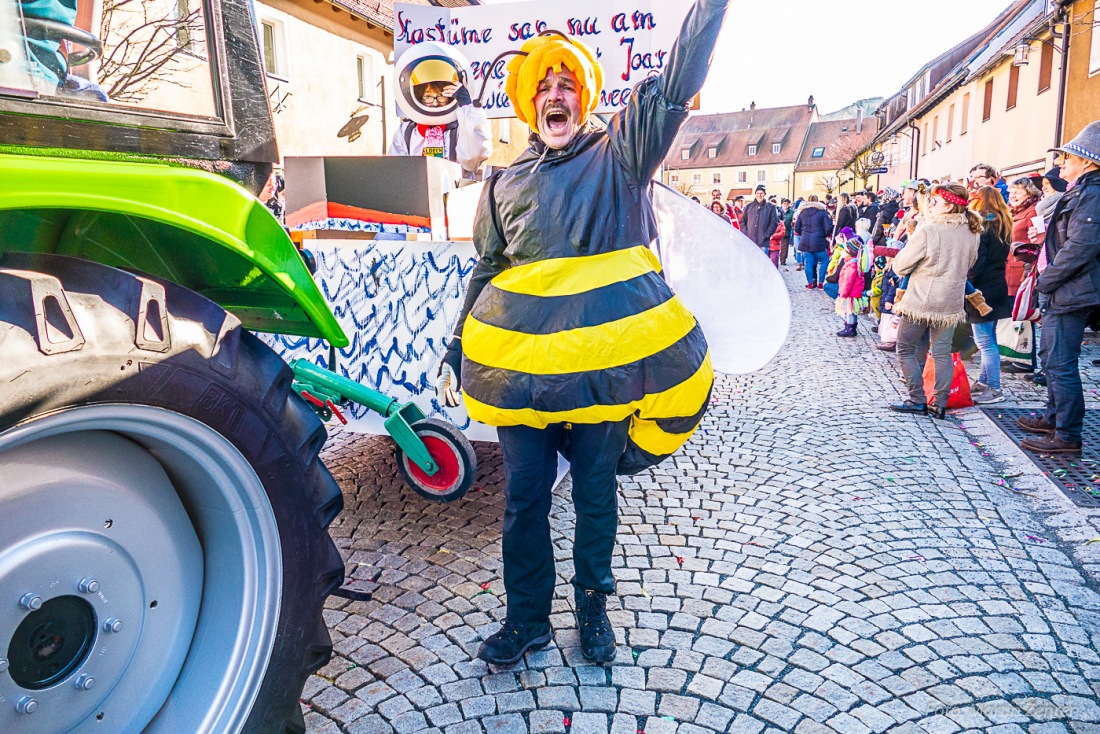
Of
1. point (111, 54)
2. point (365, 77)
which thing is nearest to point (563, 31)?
point (111, 54)

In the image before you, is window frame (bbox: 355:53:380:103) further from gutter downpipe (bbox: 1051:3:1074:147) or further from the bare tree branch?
the bare tree branch

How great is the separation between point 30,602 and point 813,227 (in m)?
13.1

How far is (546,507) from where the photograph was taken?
273cm

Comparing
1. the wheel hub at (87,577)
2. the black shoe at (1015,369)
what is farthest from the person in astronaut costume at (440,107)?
the black shoe at (1015,369)

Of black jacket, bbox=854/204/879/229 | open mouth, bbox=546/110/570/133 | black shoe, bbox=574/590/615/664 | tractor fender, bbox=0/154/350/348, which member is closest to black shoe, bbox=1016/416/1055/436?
black shoe, bbox=574/590/615/664

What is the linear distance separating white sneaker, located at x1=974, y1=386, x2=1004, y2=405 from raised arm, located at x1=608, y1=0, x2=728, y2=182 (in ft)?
16.1

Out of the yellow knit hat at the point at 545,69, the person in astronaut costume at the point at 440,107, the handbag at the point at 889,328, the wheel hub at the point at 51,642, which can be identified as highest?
the person in astronaut costume at the point at 440,107

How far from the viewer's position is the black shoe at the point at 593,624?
273cm

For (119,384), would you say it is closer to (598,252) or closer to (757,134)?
(598,252)

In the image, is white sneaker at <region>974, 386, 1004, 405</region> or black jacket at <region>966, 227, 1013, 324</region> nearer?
white sneaker at <region>974, 386, 1004, 405</region>

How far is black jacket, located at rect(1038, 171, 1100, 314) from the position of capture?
475cm

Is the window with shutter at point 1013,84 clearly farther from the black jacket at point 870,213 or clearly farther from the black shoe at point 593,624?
the black shoe at point 593,624

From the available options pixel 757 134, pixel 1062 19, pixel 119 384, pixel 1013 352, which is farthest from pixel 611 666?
pixel 757 134

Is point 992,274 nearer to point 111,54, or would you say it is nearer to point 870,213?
point 111,54
